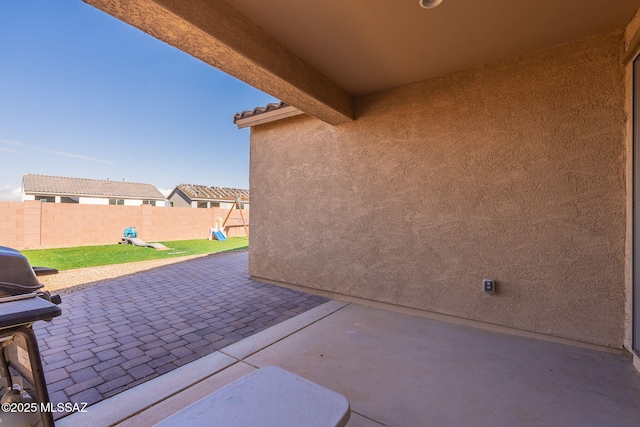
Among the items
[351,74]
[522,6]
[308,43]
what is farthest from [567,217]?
[308,43]

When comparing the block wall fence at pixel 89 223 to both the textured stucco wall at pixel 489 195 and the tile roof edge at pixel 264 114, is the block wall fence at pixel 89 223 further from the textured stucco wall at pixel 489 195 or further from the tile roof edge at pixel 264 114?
the textured stucco wall at pixel 489 195

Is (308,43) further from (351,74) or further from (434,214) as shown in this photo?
(434,214)

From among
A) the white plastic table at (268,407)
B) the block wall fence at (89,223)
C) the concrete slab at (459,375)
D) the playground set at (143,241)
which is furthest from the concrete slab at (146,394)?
the block wall fence at (89,223)

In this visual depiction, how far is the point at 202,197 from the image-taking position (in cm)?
2902

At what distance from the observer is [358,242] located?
4.18m

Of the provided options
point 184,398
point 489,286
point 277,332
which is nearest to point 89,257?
point 277,332

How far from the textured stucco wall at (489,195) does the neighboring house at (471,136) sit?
14 millimetres

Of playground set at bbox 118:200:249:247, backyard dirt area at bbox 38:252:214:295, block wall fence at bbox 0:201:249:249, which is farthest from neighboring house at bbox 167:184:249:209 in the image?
backyard dirt area at bbox 38:252:214:295

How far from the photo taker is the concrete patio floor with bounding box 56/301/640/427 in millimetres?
1822

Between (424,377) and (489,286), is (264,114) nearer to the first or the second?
(489,286)

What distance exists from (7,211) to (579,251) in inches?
595

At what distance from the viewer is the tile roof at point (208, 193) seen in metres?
28.9

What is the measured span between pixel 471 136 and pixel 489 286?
185 centimetres

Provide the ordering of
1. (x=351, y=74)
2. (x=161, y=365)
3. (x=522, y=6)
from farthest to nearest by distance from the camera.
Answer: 1. (x=351, y=74)
2. (x=161, y=365)
3. (x=522, y=6)
